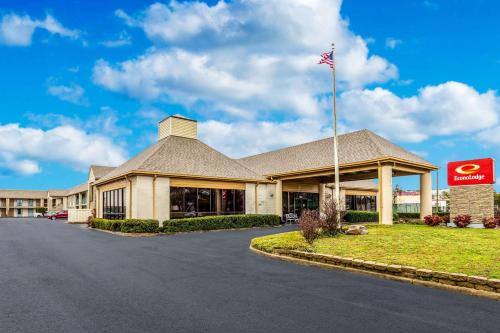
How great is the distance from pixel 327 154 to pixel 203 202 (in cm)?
1026

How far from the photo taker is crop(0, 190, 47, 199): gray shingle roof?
95062 mm

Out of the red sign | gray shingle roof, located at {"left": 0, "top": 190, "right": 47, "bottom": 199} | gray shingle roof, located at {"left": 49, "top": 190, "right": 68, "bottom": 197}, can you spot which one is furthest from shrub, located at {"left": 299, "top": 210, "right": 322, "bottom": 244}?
gray shingle roof, located at {"left": 0, "top": 190, "right": 47, "bottom": 199}

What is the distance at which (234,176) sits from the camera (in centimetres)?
2941

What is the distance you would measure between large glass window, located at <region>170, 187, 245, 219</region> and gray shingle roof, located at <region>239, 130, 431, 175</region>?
4.69 metres

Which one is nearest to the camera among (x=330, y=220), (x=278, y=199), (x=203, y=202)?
(x=330, y=220)

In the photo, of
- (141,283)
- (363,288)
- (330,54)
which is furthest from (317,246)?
(330,54)

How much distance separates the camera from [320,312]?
670 centimetres

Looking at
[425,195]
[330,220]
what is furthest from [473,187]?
[330,220]

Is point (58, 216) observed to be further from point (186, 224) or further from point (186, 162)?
point (186, 224)

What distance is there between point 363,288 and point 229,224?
57.9ft

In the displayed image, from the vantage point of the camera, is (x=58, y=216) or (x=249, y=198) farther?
(x=58, y=216)

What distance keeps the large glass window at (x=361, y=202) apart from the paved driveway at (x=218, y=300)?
3131cm

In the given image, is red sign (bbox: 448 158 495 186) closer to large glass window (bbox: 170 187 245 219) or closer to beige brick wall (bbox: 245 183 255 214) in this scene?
beige brick wall (bbox: 245 183 255 214)

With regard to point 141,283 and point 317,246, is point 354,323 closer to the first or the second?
point 141,283
